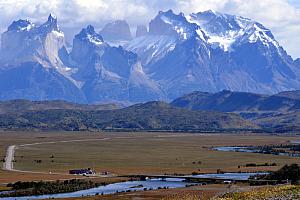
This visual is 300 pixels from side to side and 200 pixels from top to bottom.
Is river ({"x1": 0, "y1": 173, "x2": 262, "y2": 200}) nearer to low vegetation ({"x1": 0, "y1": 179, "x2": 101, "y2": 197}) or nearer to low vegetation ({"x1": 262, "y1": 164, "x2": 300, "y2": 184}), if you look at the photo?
low vegetation ({"x1": 0, "y1": 179, "x2": 101, "y2": 197})

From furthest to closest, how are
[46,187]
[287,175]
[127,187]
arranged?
[127,187] < [287,175] < [46,187]

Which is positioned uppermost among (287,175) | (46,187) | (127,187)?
(287,175)

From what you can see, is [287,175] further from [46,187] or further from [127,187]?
[46,187]

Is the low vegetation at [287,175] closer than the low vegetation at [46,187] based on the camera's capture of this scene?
No

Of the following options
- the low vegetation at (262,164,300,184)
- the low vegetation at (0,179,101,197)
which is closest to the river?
the low vegetation at (0,179,101,197)

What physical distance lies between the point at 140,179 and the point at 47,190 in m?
25.0

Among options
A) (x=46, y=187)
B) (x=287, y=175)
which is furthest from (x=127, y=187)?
(x=287, y=175)

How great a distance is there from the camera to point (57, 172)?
135 m

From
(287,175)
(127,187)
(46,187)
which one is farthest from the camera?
(127,187)

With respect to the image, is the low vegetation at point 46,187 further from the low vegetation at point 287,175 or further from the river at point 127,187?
the low vegetation at point 287,175

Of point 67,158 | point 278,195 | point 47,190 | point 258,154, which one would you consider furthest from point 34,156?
point 278,195

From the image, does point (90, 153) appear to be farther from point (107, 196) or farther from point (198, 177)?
point (107, 196)

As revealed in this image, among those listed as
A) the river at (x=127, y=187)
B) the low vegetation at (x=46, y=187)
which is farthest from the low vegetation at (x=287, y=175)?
the low vegetation at (x=46, y=187)

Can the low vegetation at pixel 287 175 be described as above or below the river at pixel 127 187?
above
